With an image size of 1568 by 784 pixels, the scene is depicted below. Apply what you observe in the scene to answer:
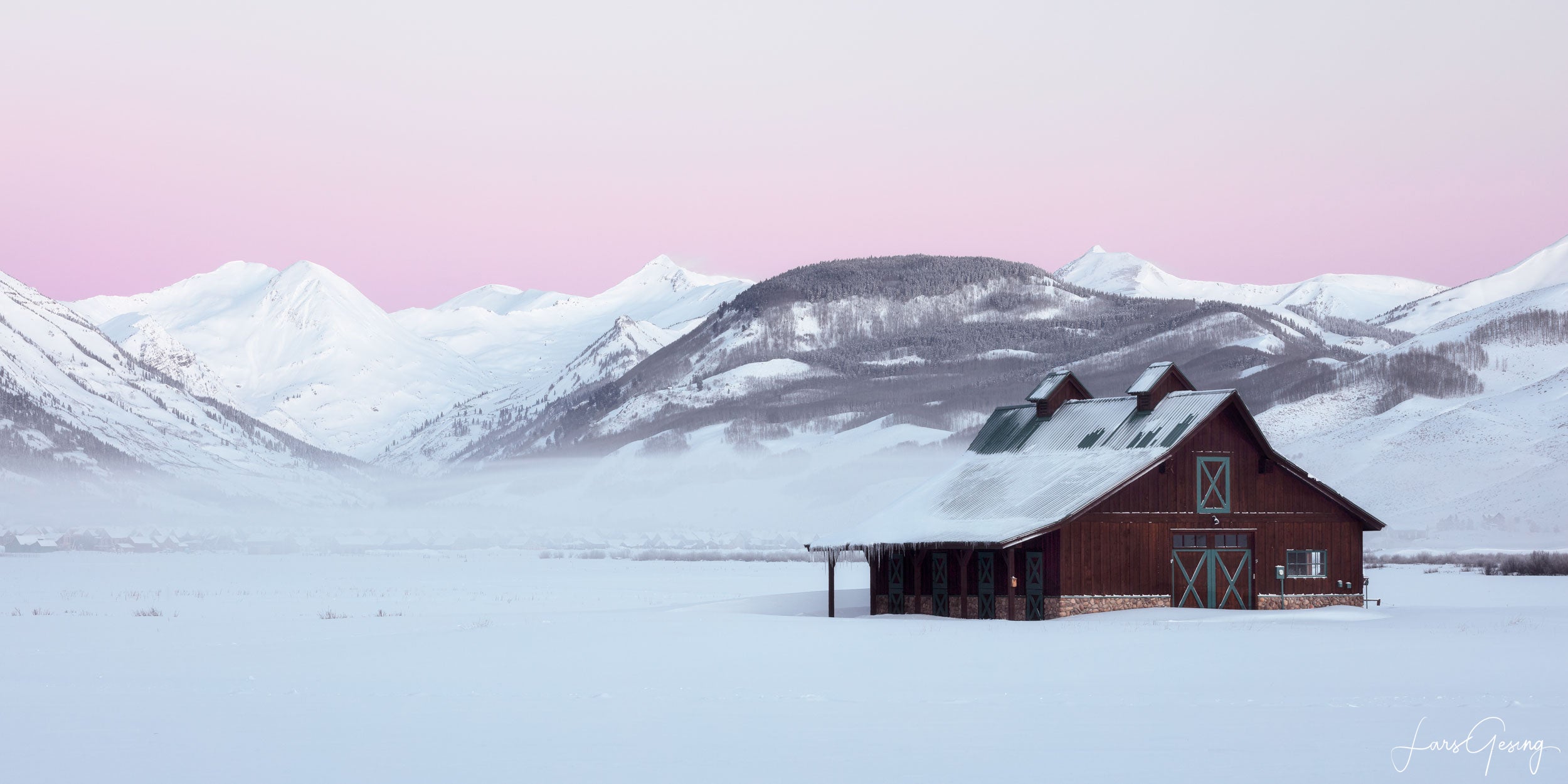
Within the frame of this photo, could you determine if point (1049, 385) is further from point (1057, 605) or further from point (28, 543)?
point (28, 543)

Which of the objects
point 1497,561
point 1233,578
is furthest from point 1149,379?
point 1497,561

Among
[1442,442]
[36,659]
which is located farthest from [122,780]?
[1442,442]

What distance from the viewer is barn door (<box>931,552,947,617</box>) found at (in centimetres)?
5597

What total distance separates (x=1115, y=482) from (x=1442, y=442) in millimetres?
112950

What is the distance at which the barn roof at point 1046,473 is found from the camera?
174 ft

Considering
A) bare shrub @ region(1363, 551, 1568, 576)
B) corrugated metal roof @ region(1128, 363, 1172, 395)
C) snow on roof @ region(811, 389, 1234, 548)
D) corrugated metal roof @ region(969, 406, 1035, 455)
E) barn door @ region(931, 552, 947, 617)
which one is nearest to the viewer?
snow on roof @ region(811, 389, 1234, 548)

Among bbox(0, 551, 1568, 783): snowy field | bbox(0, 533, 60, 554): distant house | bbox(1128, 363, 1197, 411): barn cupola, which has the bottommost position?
bbox(0, 551, 1568, 783): snowy field

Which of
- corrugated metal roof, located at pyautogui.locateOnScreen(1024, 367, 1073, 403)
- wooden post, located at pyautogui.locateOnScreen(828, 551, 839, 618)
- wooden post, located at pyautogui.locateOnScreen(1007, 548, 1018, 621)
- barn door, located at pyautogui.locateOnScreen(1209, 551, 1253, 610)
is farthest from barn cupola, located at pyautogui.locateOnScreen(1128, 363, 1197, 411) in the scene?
wooden post, located at pyautogui.locateOnScreen(828, 551, 839, 618)

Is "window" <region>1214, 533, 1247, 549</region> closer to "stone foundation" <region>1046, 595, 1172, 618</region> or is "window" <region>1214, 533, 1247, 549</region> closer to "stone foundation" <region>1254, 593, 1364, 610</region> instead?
"stone foundation" <region>1254, 593, 1364, 610</region>

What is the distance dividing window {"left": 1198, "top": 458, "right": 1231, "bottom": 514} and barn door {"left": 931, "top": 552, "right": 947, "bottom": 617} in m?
8.02

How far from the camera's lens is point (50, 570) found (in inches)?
3858

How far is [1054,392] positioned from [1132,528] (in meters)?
8.96

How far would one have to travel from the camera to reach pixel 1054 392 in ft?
202

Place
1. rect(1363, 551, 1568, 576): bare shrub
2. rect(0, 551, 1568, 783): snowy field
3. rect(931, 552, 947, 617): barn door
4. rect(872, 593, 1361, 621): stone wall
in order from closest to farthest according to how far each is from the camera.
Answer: rect(0, 551, 1568, 783): snowy field < rect(872, 593, 1361, 621): stone wall < rect(931, 552, 947, 617): barn door < rect(1363, 551, 1568, 576): bare shrub
